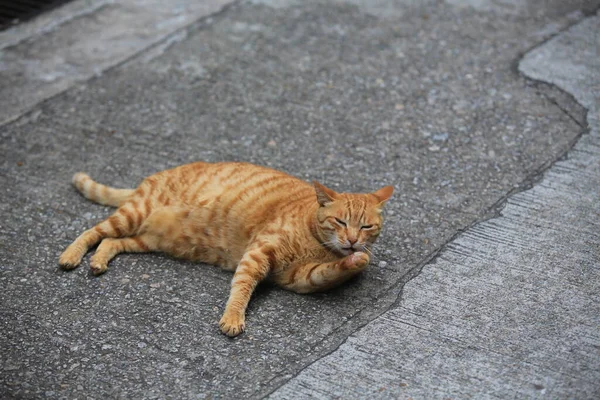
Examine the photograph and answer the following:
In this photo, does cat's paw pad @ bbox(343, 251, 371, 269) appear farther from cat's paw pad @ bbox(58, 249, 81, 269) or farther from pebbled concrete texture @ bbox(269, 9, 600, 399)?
cat's paw pad @ bbox(58, 249, 81, 269)

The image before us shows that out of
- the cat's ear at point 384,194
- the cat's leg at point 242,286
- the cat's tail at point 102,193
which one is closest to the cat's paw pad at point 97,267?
the cat's tail at point 102,193

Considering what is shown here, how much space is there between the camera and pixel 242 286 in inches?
150

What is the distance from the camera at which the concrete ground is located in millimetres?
3486

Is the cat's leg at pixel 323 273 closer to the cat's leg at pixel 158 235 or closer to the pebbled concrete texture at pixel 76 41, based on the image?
the cat's leg at pixel 158 235

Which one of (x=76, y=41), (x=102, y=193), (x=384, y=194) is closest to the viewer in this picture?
(x=384, y=194)

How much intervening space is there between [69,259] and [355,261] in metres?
1.63

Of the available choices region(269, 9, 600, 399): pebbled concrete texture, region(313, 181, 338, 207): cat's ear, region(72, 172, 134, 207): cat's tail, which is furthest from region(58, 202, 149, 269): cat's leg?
region(269, 9, 600, 399): pebbled concrete texture

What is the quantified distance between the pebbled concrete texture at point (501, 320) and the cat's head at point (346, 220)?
39cm

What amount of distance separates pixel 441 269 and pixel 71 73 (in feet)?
12.1

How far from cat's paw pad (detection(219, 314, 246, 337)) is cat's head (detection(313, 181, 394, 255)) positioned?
2.01ft

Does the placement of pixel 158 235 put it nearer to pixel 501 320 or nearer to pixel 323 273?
pixel 323 273

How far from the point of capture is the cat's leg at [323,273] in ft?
12.2

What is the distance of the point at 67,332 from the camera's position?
373 cm

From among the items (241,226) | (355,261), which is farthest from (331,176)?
(355,261)
